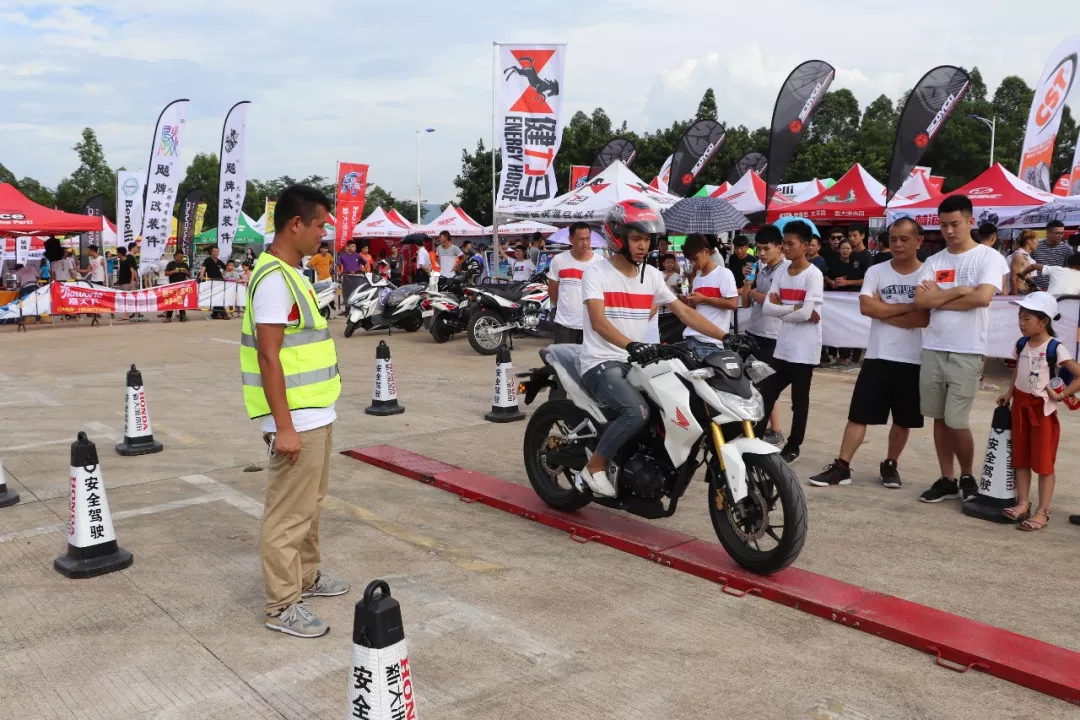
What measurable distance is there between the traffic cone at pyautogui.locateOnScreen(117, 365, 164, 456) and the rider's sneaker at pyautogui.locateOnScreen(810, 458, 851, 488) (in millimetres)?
5209

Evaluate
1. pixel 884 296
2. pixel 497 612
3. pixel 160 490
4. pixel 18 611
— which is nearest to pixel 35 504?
pixel 160 490

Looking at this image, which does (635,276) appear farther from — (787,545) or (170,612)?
(170,612)

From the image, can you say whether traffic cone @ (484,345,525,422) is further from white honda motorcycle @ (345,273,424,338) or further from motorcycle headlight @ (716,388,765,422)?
white honda motorcycle @ (345,273,424,338)

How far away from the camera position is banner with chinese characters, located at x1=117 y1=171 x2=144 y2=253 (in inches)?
912

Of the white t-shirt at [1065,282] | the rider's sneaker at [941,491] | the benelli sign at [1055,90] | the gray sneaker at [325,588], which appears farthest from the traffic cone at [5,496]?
the benelli sign at [1055,90]

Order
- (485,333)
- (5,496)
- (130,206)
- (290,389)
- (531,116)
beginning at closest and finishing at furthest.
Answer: (290,389), (5,496), (485,333), (531,116), (130,206)

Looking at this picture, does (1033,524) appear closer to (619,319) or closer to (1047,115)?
(619,319)

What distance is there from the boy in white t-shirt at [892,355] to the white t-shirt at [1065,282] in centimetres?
422

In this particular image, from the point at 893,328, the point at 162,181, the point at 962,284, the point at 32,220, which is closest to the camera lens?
the point at 962,284

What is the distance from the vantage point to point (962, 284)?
5.49 meters

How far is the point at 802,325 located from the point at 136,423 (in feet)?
17.6

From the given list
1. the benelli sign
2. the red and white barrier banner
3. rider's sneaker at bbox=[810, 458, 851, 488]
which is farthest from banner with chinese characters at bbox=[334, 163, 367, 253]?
rider's sneaker at bbox=[810, 458, 851, 488]

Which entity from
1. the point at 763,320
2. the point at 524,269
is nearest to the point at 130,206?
the point at 524,269

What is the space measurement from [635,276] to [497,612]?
6.81 feet
